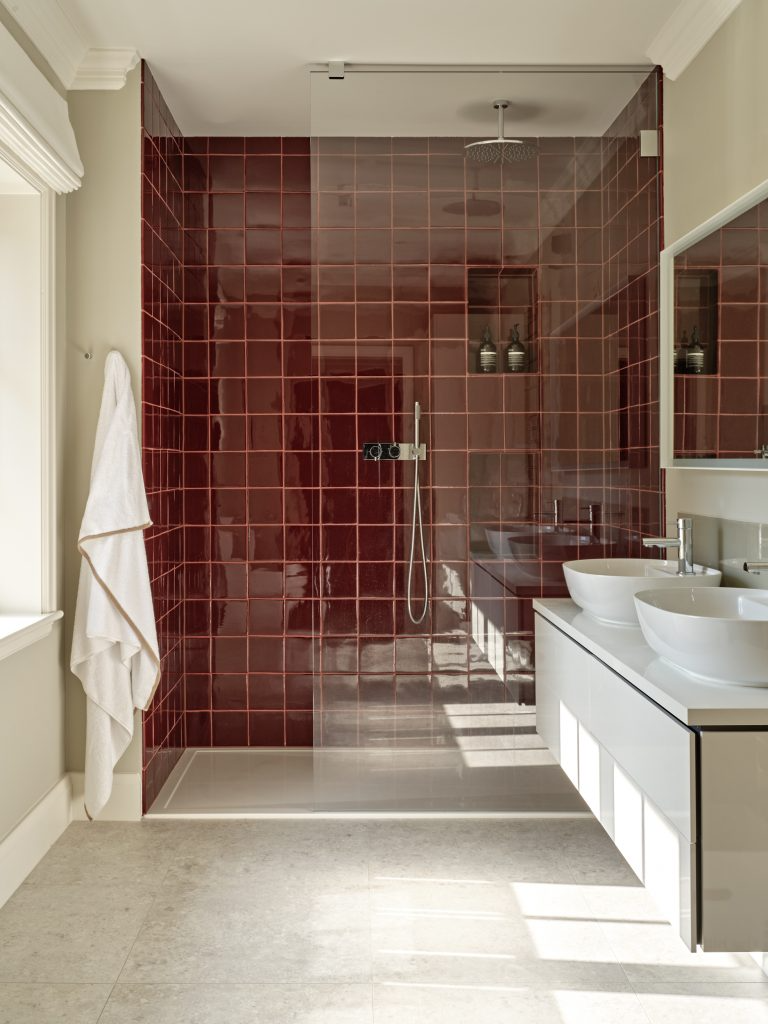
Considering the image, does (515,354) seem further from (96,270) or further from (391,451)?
(96,270)

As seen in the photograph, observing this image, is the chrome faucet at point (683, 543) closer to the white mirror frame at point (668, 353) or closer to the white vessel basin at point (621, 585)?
the white vessel basin at point (621, 585)

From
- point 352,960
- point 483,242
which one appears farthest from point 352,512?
point 352,960

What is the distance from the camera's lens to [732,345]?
246 cm

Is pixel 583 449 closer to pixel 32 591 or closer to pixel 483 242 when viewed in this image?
pixel 483 242

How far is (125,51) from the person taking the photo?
2963 millimetres

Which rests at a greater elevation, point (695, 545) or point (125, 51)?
point (125, 51)

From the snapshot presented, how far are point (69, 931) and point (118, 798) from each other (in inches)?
29.3

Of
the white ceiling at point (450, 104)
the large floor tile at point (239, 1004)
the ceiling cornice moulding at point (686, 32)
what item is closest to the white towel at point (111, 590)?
the large floor tile at point (239, 1004)

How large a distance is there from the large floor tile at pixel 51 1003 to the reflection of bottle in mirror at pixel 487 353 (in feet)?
6.96

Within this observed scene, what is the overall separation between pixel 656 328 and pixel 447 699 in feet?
4.87

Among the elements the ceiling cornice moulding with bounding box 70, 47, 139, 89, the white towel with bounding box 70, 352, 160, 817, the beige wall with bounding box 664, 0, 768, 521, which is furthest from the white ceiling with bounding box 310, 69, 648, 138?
the white towel with bounding box 70, 352, 160, 817

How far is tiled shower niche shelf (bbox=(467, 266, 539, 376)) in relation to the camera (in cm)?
297

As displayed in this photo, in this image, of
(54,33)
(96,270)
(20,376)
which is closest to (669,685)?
(20,376)

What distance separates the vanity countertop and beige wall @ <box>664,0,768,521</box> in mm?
544
